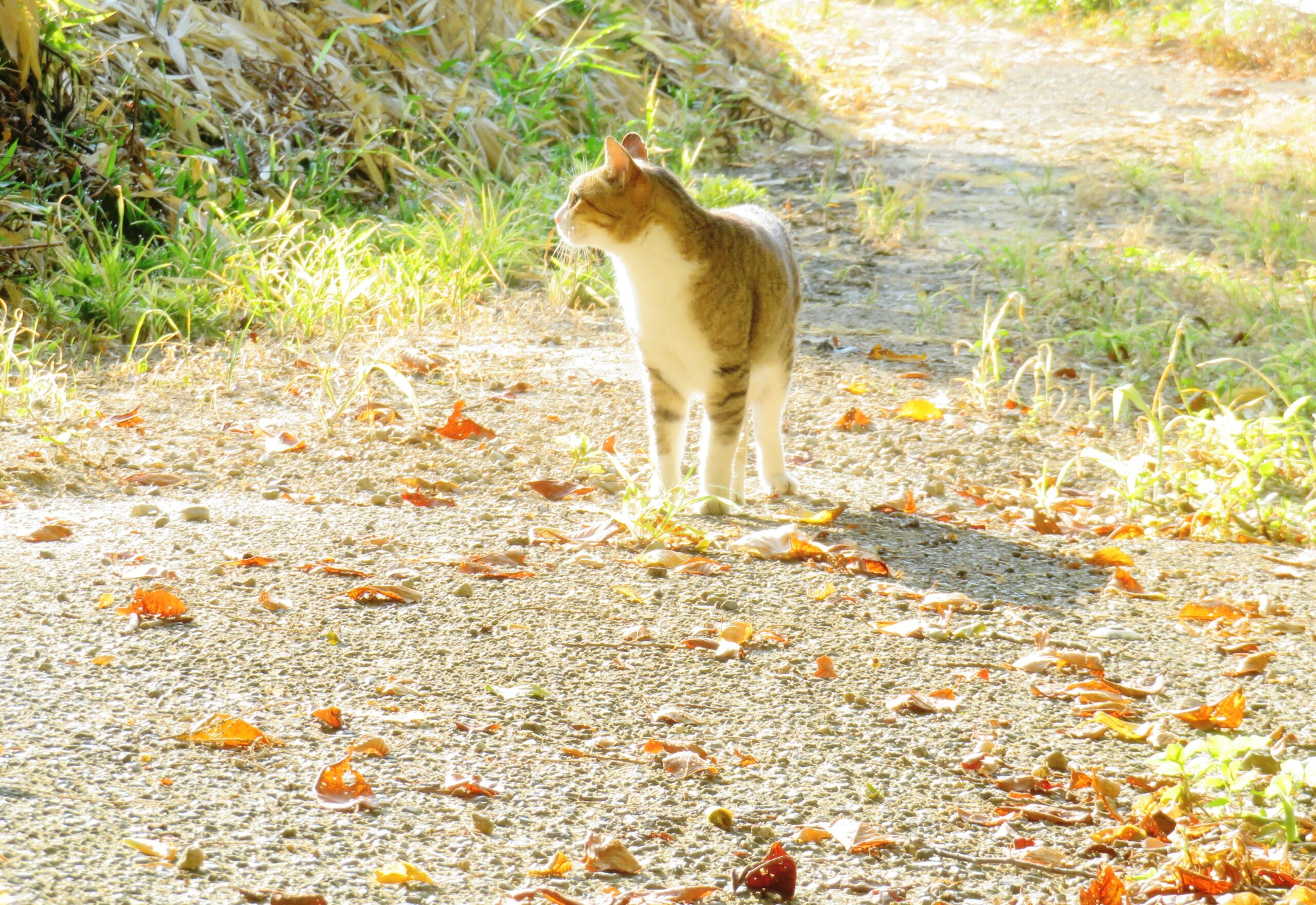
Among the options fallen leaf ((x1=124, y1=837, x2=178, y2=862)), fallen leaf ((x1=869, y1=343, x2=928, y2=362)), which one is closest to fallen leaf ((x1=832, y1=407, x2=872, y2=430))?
fallen leaf ((x1=869, y1=343, x2=928, y2=362))

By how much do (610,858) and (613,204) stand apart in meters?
1.93

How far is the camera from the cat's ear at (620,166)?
3.14m

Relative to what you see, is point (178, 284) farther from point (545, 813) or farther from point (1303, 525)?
point (1303, 525)

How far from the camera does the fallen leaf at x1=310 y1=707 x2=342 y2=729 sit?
1998 mm

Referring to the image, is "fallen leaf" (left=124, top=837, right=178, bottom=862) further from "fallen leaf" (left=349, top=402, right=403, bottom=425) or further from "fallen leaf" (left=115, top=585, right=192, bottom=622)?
"fallen leaf" (left=349, top=402, right=403, bottom=425)

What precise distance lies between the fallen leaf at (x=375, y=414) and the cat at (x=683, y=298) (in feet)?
2.88

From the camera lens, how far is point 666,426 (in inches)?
131

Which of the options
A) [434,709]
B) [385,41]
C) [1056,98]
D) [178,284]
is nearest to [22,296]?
[178,284]

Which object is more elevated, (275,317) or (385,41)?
(385,41)

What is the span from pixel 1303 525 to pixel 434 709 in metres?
2.42

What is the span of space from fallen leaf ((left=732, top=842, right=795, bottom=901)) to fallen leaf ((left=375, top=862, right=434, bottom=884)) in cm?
41

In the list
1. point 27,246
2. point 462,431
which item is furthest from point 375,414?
point 27,246

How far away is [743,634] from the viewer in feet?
7.97

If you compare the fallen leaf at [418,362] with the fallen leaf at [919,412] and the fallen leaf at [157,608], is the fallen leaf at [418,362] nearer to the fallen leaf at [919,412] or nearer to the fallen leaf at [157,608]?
the fallen leaf at [919,412]
